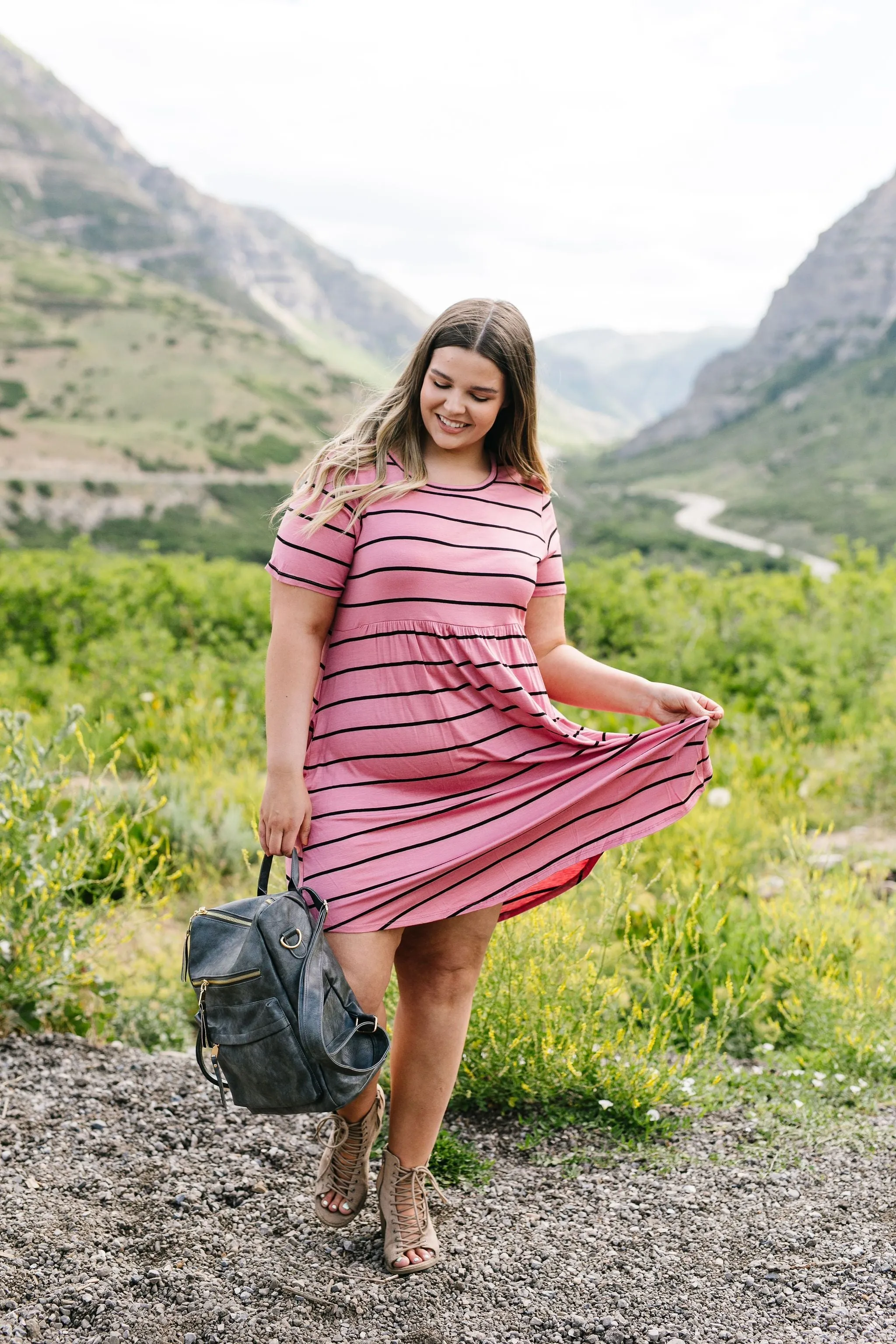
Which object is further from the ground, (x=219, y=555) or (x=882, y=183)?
(x=882, y=183)

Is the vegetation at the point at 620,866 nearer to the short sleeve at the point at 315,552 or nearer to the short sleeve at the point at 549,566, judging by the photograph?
the short sleeve at the point at 549,566

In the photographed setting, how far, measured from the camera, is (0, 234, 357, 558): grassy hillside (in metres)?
55.9

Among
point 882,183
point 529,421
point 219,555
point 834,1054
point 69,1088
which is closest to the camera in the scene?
point 529,421

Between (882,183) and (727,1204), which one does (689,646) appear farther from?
(882,183)

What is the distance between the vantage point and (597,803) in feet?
7.43

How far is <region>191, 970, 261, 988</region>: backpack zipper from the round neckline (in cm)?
99

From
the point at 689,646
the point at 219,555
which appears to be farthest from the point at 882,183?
the point at 689,646

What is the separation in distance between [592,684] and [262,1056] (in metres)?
1.09

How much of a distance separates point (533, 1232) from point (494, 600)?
140 cm

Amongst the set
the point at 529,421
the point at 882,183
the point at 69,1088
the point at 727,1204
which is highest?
the point at 882,183

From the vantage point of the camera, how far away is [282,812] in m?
2.01

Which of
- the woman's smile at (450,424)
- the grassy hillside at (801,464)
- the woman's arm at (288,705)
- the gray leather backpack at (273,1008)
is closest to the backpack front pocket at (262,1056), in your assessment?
the gray leather backpack at (273,1008)

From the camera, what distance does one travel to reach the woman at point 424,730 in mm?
2010

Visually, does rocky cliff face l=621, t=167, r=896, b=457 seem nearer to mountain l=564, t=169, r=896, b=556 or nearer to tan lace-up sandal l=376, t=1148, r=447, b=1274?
mountain l=564, t=169, r=896, b=556
